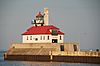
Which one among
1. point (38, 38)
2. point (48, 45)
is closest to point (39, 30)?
point (38, 38)

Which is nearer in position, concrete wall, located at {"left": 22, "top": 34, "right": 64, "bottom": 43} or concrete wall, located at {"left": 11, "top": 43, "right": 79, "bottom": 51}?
concrete wall, located at {"left": 11, "top": 43, "right": 79, "bottom": 51}

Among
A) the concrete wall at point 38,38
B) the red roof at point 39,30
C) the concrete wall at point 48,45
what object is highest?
the red roof at point 39,30

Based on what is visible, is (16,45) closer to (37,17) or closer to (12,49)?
(12,49)

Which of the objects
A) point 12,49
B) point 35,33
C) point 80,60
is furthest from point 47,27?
point 80,60

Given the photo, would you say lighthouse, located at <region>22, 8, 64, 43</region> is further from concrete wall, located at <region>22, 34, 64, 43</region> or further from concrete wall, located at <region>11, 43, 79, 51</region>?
concrete wall, located at <region>11, 43, 79, 51</region>

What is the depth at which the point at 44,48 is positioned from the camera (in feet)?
304

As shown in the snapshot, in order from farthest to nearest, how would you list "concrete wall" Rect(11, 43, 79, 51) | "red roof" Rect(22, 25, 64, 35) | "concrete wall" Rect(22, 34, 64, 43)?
"red roof" Rect(22, 25, 64, 35), "concrete wall" Rect(22, 34, 64, 43), "concrete wall" Rect(11, 43, 79, 51)

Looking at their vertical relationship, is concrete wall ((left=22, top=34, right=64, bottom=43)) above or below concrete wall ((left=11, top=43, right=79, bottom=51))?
above

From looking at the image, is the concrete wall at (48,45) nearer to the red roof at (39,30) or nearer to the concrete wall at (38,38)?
the concrete wall at (38,38)

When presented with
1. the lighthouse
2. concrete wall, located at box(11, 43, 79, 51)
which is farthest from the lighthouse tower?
concrete wall, located at box(11, 43, 79, 51)

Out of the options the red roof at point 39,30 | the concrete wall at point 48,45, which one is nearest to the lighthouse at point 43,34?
the red roof at point 39,30

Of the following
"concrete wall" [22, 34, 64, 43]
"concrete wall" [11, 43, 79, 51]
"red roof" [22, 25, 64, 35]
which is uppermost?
"red roof" [22, 25, 64, 35]

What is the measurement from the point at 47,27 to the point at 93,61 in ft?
70.2

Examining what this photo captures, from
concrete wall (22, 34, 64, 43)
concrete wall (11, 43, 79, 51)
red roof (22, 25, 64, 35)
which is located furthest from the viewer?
red roof (22, 25, 64, 35)
